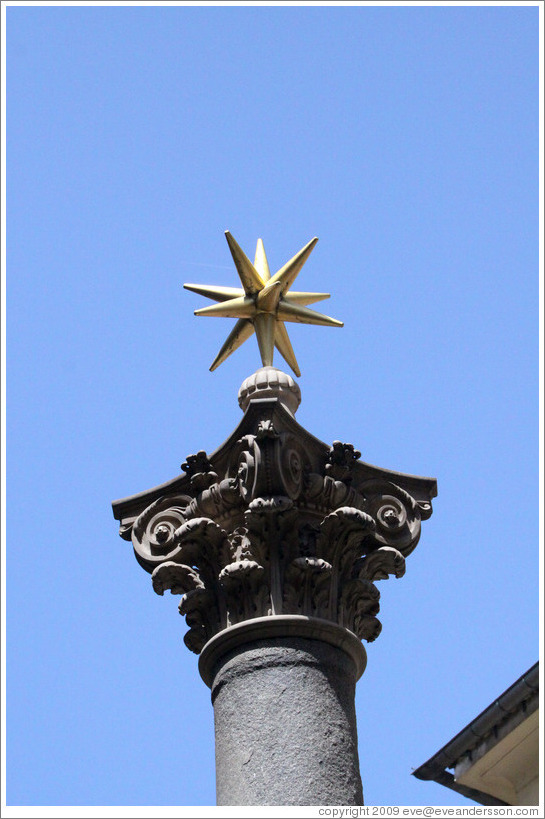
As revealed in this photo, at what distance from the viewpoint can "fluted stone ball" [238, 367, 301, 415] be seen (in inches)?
474

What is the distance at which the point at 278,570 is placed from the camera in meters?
10.7

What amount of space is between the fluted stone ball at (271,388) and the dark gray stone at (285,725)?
2.56m

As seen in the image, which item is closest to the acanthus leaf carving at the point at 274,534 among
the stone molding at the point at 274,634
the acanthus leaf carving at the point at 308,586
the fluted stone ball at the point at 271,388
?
the acanthus leaf carving at the point at 308,586

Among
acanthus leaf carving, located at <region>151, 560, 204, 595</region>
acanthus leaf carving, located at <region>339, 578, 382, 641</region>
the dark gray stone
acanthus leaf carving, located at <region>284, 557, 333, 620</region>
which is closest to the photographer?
the dark gray stone

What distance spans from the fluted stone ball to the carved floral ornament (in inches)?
42.4

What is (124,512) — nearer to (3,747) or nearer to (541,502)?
(3,747)

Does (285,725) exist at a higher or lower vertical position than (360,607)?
lower

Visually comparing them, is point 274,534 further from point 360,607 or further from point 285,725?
point 285,725

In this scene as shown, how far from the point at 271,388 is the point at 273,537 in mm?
1839

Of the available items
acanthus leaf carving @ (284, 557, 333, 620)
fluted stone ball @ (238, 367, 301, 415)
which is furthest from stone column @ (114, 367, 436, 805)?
fluted stone ball @ (238, 367, 301, 415)

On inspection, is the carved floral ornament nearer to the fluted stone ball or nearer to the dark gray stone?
the dark gray stone

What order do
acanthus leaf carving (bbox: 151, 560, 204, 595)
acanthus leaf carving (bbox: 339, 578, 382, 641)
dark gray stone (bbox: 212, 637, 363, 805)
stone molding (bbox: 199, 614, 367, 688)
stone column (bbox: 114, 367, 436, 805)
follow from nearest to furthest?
dark gray stone (bbox: 212, 637, 363, 805) < stone column (bbox: 114, 367, 436, 805) < stone molding (bbox: 199, 614, 367, 688) < acanthus leaf carving (bbox: 339, 578, 382, 641) < acanthus leaf carving (bbox: 151, 560, 204, 595)

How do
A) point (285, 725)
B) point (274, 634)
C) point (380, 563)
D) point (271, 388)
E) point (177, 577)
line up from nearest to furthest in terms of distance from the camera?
point (285, 725)
point (274, 634)
point (177, 577)
point (380, 563)
point (271, 388)

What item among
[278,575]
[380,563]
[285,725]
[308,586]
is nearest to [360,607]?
[380,563]
